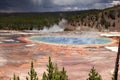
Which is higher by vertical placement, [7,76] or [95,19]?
[95,19]

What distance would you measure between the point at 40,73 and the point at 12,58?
12079 mm

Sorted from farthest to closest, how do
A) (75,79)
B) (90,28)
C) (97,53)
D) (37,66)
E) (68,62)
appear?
(90,28) < (97,53) < (68,62) < (37,66) < (75,79)

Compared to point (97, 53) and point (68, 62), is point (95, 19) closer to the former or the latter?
point (97, 53)

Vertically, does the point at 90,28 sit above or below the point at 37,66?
above

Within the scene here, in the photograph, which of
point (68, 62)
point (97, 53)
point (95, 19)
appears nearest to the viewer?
point (68, 62)

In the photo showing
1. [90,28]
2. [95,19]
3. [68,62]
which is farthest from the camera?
[95,19]

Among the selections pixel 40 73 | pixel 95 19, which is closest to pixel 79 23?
Answer: pixel 95 19

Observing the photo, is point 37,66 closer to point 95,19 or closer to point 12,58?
point 12,58

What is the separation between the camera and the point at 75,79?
116 feet

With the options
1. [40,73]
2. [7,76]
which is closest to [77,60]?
[40,73]

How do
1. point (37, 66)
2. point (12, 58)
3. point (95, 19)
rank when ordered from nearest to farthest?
point (37, 66) < point (12, 58) < point (95, 19)

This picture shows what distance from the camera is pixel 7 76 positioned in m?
36.6

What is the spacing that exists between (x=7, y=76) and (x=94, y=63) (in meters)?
14.4

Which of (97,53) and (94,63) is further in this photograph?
(97,53)
